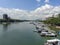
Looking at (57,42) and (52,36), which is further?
(52,36)

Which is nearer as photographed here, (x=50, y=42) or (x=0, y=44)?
(x=50, y=42)

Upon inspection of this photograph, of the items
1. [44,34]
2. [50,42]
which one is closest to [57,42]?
[50,42]

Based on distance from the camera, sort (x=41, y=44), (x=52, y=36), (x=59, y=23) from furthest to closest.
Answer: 1. (x=59, y=23)
2. (x=52, y=36)
3. (x=41, y=44)

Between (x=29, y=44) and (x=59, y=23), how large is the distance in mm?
50781

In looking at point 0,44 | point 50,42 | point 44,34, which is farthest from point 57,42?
point 44,34

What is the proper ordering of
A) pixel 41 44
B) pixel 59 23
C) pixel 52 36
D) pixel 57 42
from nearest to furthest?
A: 1. pixel 57 42
2. pixel 41 44
3. pixel 52 36
4. pixel 59 23

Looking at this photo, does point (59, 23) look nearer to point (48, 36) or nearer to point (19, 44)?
point (48, 36)

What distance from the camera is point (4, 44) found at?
27672mm

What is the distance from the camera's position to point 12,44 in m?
27.5

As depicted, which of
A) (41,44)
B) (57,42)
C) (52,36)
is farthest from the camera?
(52,36)

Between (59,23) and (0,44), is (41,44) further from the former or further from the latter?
(59,23)

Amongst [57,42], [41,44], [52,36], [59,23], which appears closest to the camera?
[57,42]

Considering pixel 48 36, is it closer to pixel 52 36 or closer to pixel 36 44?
pixel 52 36

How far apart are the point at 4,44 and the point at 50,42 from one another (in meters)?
8.41
